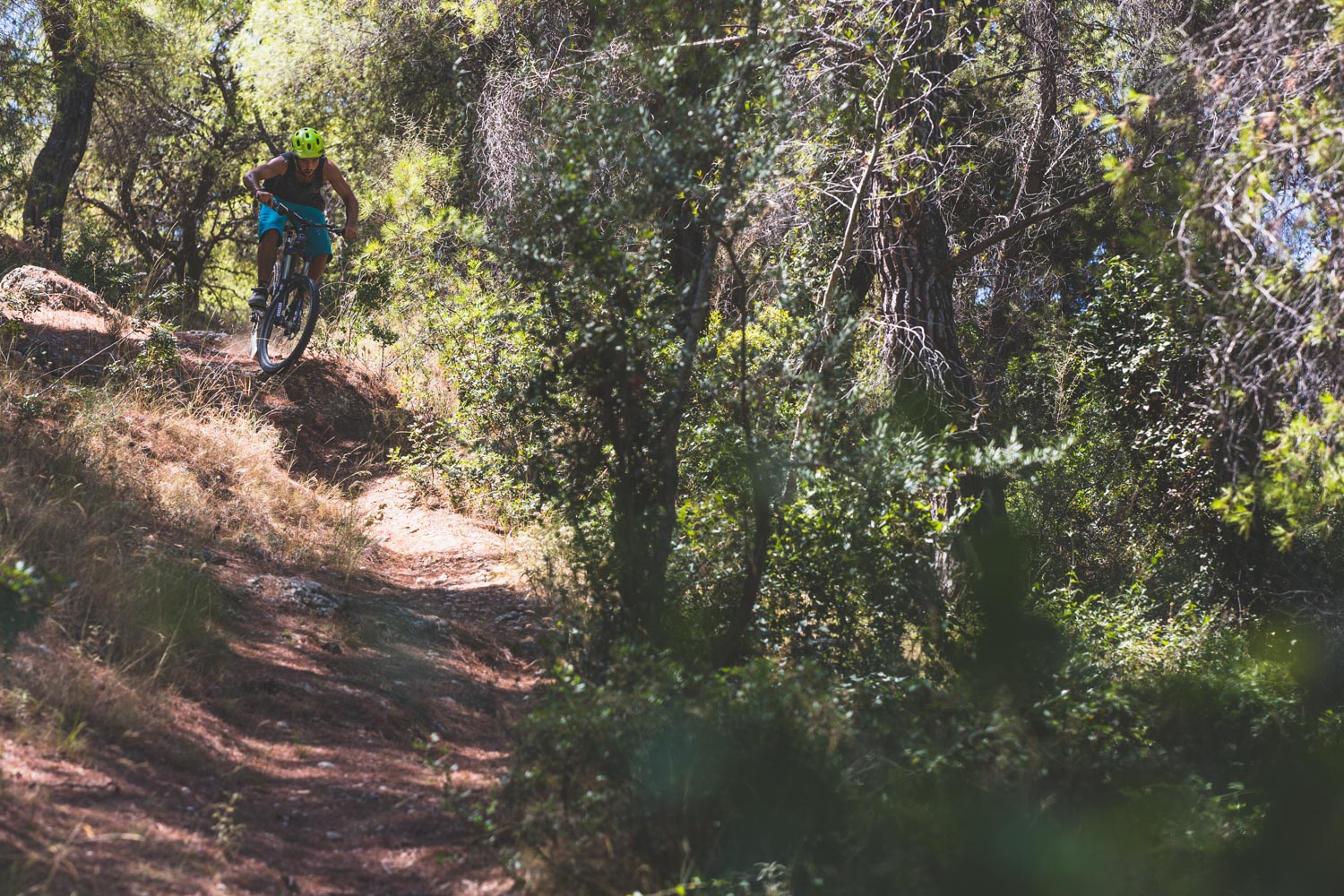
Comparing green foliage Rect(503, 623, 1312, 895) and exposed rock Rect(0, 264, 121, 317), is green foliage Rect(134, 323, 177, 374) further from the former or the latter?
green foliage Rect(503, 623, 1312, 895)

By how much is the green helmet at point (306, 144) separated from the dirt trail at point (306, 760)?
3.11m

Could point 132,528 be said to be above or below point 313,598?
above

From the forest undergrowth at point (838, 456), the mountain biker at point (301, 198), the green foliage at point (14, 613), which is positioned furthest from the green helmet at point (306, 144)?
the green foliage at point (14, 613)

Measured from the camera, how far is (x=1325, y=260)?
4301mm

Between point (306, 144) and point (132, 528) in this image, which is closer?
point (132, 528)

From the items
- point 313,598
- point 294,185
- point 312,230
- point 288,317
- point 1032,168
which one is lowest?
point 313,598

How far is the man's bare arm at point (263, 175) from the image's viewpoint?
8055 mm

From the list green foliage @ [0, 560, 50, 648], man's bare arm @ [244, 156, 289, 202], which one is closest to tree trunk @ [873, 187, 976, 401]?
man's bare arm @ [244, 156, 289, 202]

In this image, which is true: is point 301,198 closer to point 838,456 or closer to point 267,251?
point 267,251

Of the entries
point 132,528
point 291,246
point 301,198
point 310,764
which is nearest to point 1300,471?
point 310,764

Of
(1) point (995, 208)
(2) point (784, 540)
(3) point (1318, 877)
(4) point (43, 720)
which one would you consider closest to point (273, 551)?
(4) point (43, 720)

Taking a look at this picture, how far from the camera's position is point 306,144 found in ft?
26.7

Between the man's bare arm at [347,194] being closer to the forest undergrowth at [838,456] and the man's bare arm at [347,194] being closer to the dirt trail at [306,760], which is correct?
the forest undergrowth at [838,456]

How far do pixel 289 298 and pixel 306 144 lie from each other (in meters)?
1.28
